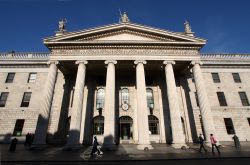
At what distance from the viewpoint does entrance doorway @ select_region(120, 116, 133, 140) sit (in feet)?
78.6

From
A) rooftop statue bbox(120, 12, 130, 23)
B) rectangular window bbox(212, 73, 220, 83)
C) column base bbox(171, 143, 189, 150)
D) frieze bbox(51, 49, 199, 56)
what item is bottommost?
column base bbox(171, 143, 189, 150)

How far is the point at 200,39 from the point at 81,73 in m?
15.6

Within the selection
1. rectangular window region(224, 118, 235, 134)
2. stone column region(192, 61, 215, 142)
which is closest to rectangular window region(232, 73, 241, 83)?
rectangular window region(224, 118, 235, 134)

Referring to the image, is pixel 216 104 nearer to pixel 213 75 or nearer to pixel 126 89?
pixel 213 75

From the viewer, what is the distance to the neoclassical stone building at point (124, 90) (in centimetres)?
2019

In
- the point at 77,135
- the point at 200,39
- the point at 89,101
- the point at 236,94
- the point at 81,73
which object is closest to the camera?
the point at 77,135

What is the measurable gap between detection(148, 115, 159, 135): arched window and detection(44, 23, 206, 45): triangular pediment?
34.7 feet

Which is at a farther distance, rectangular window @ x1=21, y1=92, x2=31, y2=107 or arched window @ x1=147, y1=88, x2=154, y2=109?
rectangular window @ x1=21, y1=92, x2=31, y2=107

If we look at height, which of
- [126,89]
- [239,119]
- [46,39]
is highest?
[46,39]

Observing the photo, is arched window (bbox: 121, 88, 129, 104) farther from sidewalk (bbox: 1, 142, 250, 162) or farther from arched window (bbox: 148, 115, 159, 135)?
sidewalk (bbox: 1, 142, 250, 162)

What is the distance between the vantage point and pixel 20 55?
1132 inches

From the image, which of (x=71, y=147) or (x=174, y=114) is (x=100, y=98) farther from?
(x=174, y=114)

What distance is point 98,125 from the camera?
2455 cm

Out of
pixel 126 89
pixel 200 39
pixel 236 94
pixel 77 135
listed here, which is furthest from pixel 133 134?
pixel 236 94
